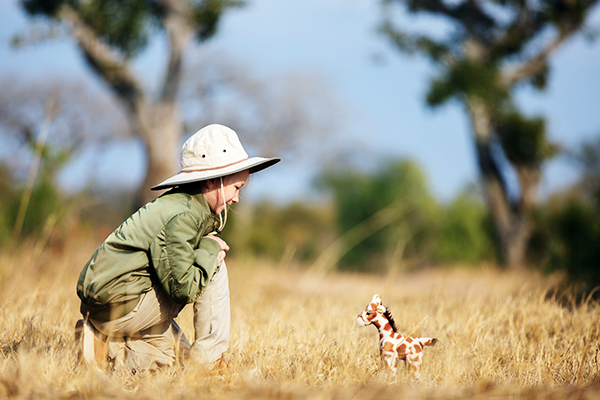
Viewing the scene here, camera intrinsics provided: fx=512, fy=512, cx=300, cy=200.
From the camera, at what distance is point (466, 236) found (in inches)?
432

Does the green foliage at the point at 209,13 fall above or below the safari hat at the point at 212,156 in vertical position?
above

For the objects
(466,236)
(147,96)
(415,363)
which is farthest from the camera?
(466,236)

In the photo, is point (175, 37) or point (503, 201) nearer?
point (175, 37)

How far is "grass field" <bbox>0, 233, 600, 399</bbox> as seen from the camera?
5.72ft

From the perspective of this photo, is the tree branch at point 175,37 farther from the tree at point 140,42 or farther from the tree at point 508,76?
the tree at point 508,76

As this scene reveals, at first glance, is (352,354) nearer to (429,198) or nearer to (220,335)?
(220,335)

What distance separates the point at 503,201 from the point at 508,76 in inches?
95.6

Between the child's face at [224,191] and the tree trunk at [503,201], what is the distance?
8228 millimetres

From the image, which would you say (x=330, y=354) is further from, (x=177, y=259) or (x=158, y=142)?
(x=158, y=142)

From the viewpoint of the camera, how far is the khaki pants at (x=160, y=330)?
226 centimetres

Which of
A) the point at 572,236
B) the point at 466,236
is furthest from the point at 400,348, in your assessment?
the point at 466,236

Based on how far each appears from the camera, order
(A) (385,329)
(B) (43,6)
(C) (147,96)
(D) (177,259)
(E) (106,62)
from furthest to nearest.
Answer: (C) (147,96) → (E) (106,62) → (B) (43,6) → (A) (385,329) → (D) (177,259)

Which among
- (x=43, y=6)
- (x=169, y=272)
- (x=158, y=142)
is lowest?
(x=169, y=272)

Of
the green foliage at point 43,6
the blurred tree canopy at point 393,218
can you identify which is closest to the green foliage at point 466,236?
the blurred tree canopy at point 393,218
